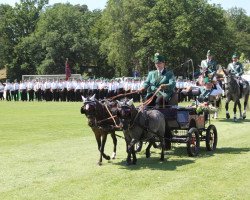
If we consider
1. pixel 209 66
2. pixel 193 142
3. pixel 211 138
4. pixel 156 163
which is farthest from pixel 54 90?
pixel 156 163

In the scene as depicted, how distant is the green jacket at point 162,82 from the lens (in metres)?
12.7

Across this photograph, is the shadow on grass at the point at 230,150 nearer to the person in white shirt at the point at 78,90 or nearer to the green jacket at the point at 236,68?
the green jacket at the point at 236,68

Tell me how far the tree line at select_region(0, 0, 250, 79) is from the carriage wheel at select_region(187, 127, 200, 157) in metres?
52.6

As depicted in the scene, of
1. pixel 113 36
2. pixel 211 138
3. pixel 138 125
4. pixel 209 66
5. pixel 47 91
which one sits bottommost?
pixel 211 138

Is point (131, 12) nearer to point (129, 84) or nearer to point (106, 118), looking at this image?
point (129, 84)

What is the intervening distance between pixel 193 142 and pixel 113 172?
2.94m

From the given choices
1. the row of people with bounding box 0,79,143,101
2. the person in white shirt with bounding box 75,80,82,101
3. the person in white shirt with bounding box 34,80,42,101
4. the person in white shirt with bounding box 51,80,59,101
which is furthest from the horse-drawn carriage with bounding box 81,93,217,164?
the person in white shirt with bounding box 34,80,42,101

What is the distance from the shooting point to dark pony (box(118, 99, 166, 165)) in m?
10.9

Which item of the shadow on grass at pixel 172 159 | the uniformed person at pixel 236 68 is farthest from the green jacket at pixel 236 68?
the shadow on grass at pixel 172 159

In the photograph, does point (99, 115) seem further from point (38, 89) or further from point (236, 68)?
point (38, 89)

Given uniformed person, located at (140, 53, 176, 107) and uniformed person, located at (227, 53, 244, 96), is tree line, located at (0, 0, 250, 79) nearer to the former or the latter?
uniformed person, located at (227, 53, 244, 96)

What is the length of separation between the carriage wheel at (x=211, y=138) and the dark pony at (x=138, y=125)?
185 cm

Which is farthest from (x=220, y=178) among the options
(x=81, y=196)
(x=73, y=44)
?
(x=73, y=44)

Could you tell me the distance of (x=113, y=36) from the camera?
243ft
